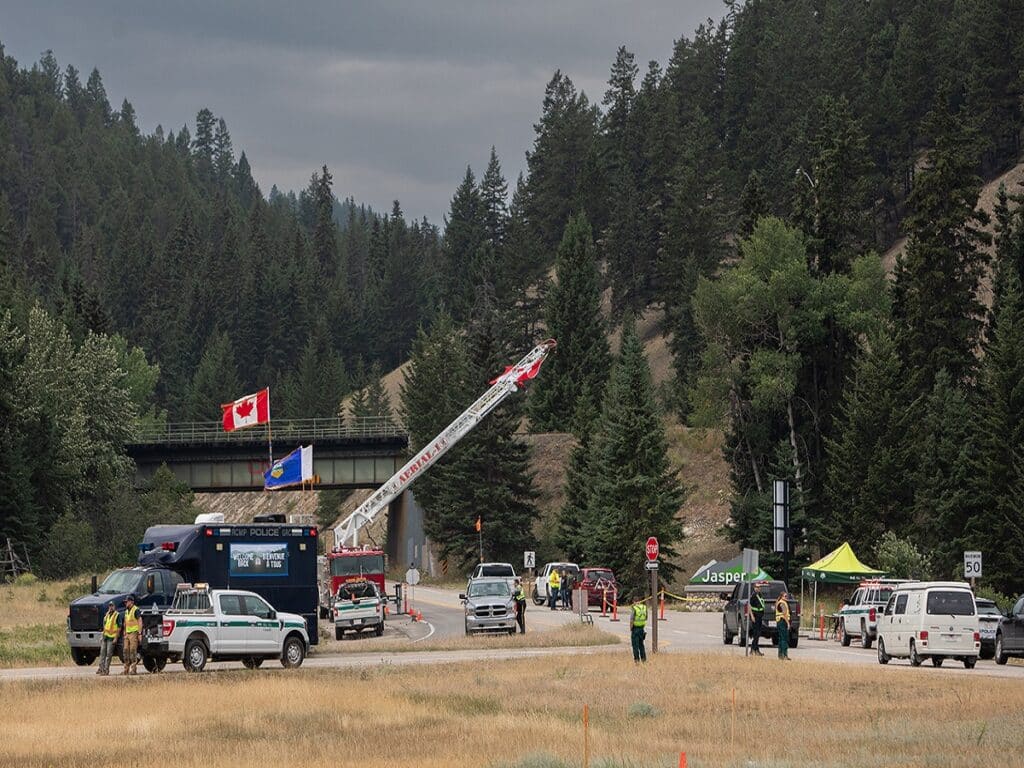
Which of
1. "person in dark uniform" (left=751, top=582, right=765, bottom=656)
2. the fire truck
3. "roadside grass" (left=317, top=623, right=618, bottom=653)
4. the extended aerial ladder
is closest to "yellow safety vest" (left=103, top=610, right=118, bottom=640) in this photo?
"roadside grass" (left=317, top=623, right=618, bottom=653)

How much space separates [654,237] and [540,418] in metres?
37.1

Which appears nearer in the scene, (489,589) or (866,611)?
(866,611)

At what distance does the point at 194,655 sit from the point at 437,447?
4297 centimetres

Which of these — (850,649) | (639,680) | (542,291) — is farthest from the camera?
(542,291)

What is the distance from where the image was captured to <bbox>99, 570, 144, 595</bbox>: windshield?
37838mm

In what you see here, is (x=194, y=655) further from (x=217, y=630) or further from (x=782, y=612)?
(x=782, y=612)

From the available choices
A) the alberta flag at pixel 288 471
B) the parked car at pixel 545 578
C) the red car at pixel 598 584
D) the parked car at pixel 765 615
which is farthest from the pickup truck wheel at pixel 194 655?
the parked car at pixel 545 578

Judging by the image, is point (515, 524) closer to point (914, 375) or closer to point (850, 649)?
point (914, 375)

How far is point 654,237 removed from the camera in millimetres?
143625

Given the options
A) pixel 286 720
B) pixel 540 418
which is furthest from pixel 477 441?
pixel 286 720

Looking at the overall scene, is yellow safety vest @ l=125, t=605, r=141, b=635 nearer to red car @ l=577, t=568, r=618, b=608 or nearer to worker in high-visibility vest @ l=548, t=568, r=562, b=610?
red car @ l=577, t=568, r=618, b=608

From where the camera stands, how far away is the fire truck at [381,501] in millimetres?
57594

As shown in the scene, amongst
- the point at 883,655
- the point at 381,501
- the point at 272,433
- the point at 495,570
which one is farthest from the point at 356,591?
the point at 272,433

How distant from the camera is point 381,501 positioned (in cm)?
7244
